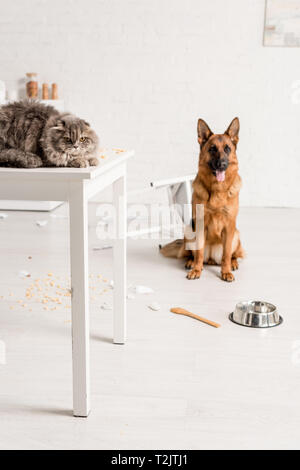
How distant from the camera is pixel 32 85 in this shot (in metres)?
4.63

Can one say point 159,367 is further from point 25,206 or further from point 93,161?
point 25,206

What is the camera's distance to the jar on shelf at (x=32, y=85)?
4.64 meters

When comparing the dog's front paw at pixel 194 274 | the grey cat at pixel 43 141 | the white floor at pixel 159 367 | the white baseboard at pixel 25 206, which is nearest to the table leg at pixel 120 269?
the white floor at pixel 159 367

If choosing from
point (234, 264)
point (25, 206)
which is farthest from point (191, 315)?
point (25, 206)

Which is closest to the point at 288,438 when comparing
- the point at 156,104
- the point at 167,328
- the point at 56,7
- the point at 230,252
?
the point at 167,328

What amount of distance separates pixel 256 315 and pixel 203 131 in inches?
44.4

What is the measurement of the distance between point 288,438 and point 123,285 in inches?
33.6

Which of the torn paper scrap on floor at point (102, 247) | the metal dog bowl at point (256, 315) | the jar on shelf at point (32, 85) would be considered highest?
the jar on shelf at point (32, 85)

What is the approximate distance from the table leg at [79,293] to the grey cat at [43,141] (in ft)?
0.44

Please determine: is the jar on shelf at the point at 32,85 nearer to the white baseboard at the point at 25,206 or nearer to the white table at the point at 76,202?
the white baseboard at the point at 25,206

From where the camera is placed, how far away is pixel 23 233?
12.2 ft

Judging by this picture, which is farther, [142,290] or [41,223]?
[41,223]

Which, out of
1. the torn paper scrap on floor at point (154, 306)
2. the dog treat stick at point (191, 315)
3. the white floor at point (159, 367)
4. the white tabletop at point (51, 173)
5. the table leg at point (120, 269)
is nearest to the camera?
the white tabletop at point (51, 173)

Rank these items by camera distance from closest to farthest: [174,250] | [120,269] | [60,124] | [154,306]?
1. [60,124]
2. [120,269]
3. [154,306]
4. [174,250]
